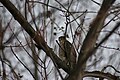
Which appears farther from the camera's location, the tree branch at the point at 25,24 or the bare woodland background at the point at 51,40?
the tree branch at the point at 25,24

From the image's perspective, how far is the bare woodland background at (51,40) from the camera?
147 cm

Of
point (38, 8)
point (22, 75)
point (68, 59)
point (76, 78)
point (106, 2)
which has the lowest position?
point (76, 78)

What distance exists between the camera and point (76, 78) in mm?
1075

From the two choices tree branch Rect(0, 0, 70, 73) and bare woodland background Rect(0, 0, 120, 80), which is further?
tree branch Rect(0, 0, 70, 73)

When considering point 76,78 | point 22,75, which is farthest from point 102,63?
point 76,78

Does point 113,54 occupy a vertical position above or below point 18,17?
above

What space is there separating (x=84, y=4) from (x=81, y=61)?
14.0 feet

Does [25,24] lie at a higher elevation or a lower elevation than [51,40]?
lower

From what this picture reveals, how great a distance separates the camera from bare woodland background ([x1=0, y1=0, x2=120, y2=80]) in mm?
1465

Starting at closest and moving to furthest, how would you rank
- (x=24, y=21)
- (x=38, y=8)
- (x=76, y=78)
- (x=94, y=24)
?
1. (x=94, y=24)
2. (x=76, y=78)
3. (x=24, y=21)
4. (x=38, y=8)

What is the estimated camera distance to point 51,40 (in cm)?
419

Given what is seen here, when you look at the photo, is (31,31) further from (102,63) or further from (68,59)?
(102,63)

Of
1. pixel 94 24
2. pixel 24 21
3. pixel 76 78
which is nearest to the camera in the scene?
pixel 94 24

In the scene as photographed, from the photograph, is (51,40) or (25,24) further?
(51,40)
